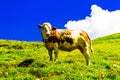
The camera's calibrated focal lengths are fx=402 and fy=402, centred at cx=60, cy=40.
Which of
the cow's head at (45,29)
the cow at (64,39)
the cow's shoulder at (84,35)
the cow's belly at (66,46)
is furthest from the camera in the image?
the cow's head at (45,29)

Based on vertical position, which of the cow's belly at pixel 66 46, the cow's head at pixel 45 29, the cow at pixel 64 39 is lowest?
the cow's belly at pixel 66 46

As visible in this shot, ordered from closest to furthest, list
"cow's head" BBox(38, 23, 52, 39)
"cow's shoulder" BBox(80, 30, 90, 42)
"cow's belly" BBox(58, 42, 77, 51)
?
"cow's belly" BBox(58, 42, 77, 51)
"cow's shoulder" BBox(80, 30, 90, 42)
"cow's head" BBox(38, 23, 52, 39)

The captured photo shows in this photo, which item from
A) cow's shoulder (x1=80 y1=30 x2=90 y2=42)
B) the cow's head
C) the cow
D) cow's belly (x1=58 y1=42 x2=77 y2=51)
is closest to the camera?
the cow

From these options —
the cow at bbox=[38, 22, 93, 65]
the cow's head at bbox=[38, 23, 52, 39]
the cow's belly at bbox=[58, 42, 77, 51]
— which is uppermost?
the cow's head at bbox=[38, 23, 52, 39]

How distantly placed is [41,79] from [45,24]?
21.7 ft

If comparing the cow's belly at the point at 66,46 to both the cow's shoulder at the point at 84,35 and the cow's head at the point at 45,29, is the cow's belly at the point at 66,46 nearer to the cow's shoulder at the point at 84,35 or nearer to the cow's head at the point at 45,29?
the cow's shoulder at the point at 84,35

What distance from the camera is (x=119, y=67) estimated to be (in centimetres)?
2856

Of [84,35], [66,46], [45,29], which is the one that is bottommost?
[66,46]

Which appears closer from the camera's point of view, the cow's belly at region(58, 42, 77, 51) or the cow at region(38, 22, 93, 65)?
the cow at region(38, 22, 93, 65)

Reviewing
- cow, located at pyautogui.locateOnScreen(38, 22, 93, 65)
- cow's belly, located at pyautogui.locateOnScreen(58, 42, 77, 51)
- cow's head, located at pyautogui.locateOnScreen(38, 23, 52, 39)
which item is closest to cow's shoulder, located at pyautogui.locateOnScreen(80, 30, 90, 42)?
cow, located at pyautogui.locateOnScreen(38, 22, 93, 65)

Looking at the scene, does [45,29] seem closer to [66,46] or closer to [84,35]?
[66,46]

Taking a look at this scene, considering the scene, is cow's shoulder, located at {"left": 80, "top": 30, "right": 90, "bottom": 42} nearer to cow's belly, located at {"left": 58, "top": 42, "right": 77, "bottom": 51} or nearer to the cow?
the cow

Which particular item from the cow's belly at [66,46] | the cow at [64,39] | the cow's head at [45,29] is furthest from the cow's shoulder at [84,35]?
the cow's head at [45,29]

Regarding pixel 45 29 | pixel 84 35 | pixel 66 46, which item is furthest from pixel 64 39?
pixel 45 29
